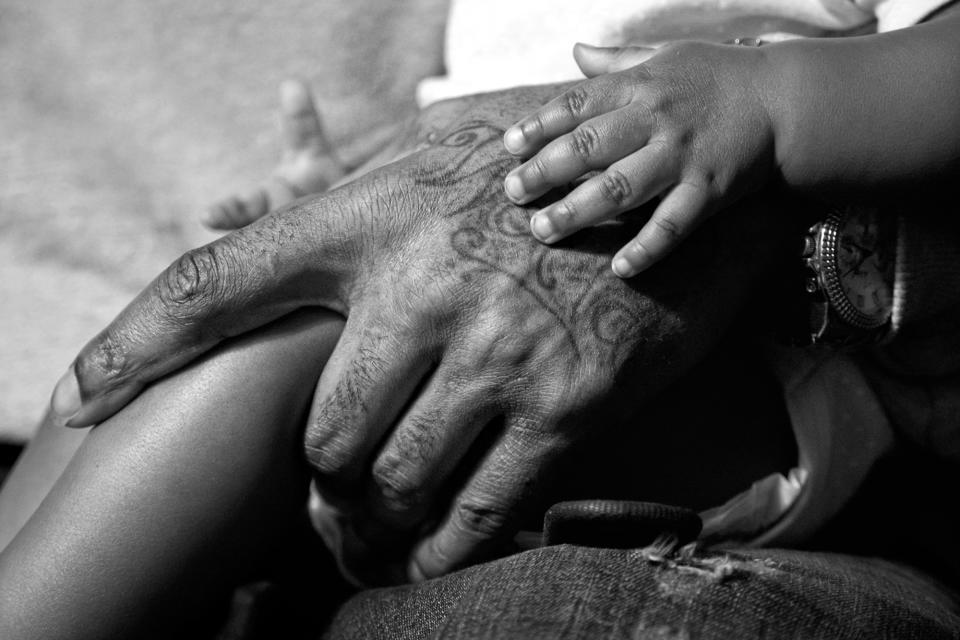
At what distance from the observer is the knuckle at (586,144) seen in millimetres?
702

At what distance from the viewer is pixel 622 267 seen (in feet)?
2.40

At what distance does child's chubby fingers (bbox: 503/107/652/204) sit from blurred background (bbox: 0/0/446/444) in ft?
A: 2.48

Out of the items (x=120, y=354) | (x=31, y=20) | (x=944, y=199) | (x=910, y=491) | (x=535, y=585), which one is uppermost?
(x=31, y=20)

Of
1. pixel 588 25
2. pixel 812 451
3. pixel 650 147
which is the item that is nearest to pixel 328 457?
pixel 650 147

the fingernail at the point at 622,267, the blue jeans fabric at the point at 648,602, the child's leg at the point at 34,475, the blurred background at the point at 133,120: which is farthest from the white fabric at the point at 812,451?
the blurred background at the point at 133,120

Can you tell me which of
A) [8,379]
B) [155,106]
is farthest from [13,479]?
[155,106]

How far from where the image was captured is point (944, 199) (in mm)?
840

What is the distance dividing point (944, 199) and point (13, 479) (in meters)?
1.08

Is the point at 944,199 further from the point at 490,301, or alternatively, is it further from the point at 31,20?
the point at 31,20

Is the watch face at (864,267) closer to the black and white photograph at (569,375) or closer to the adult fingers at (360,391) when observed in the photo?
the black and white photograph at (569,375)

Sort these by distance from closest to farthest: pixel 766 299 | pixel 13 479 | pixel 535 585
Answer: pixel 535 585, pixel 766 299, pixel 13 479

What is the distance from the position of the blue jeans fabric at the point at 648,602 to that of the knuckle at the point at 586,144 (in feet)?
1.04

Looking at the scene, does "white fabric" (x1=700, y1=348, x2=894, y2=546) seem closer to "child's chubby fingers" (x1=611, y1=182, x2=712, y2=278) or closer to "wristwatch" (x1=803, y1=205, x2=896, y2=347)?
"wristwatch" (x1=803, y1=205, x2=896, y2=347)

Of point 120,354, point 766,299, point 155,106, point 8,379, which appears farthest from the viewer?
point 155,106
